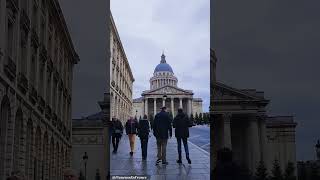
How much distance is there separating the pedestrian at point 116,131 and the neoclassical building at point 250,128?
2.22 meters

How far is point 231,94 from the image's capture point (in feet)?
49.2

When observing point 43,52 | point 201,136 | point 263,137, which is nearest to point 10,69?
point 43,52

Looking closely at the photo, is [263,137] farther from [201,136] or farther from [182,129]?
[182,129]

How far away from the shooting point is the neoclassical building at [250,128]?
14.9 metres

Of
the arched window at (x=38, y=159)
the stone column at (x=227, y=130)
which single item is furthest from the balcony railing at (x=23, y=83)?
the stone column at (x=227, y=130)

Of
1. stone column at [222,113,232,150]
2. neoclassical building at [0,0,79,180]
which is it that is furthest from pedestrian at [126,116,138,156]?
stone column at [222,113,232,150]

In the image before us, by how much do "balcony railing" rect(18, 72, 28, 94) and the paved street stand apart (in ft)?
13.5

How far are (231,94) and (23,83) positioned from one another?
4.81 meters

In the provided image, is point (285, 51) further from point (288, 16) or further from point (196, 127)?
point (196, 127)

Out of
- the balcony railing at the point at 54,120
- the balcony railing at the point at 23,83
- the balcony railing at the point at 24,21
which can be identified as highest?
the balcony railing at the point at 24,21

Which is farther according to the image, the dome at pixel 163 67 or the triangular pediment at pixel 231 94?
the triangular pediment at pixel 231 94

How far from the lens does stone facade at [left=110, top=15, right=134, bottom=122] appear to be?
1379 cm

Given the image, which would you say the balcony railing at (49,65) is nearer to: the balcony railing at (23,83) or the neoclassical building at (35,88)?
the neoclassical building at (35,88)

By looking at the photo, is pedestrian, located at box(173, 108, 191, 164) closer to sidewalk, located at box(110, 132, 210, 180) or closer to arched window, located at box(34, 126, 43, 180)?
sidewalk, located at box(110, 132, 210, 180)
